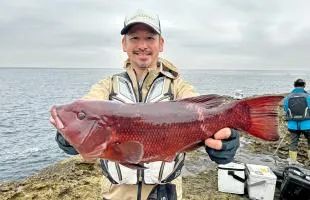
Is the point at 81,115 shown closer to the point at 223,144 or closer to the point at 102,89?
the point at 102,89

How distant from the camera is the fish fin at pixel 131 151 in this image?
10.8 ft

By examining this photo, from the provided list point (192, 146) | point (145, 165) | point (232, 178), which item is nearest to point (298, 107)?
point (232, 178)

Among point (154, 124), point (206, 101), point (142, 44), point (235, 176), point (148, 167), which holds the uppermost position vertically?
point (142, 44)

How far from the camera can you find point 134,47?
4227mm

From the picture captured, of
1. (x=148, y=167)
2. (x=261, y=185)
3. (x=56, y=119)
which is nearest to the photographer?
(x=56, y=119)

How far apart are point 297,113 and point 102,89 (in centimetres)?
1262

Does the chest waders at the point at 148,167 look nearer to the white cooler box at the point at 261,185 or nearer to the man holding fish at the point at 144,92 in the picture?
the man holding fish at the point at 144,92

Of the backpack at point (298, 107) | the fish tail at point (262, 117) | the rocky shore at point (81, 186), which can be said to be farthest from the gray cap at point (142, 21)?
the backpack at point (298, 107)

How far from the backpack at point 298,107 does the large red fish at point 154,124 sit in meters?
12.4

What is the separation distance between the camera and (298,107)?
49.7 feet

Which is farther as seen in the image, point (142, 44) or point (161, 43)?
point (161, 43)

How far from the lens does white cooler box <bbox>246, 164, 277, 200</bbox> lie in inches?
372

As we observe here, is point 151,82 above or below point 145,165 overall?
above

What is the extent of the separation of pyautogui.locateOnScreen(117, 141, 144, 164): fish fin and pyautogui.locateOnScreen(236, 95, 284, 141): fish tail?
1.06 meters
